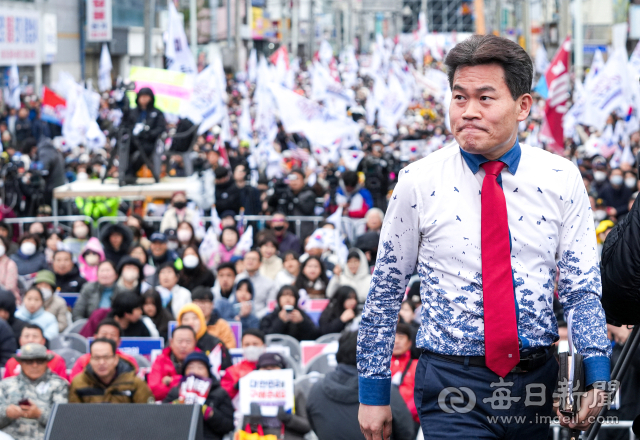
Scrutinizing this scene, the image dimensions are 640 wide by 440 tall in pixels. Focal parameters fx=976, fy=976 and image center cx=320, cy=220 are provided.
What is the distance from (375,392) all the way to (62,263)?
8.33 metres

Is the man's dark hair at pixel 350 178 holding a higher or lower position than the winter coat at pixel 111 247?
higher

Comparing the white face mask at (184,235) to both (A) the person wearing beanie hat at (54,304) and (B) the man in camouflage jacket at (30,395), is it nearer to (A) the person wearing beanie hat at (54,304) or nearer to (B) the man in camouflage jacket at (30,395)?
(A) the person wearing beanie hat at (54,304)

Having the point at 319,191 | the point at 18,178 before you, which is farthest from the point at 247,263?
the point at 18,178

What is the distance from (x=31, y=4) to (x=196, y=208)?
82.4ft

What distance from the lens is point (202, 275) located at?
10.6 meters

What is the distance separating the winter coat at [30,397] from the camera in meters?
6.39

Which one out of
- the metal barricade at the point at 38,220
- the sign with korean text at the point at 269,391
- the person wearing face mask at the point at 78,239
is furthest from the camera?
the metal barricade at the point at 38,220

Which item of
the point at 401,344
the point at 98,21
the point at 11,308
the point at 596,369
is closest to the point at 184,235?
the point at 11,308

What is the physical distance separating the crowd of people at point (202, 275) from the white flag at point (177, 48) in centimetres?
166

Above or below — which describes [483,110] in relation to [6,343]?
above

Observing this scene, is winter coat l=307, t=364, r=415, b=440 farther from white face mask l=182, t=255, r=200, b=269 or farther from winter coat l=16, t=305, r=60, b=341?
white face mask l=182, t=255, r=200, b=269

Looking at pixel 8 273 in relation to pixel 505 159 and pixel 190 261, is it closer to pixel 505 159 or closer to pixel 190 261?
pixel 190 261

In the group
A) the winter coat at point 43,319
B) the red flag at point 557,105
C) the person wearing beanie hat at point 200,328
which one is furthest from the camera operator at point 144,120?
the person wearing beanie hat at point 200,328

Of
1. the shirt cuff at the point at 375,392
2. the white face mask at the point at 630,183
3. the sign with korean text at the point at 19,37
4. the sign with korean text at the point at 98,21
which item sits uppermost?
the sign with korean text at the point at 98,21
